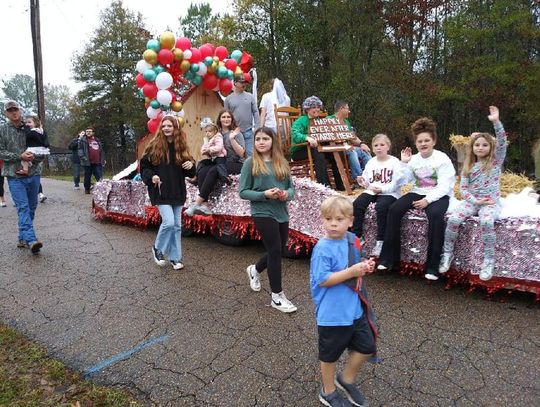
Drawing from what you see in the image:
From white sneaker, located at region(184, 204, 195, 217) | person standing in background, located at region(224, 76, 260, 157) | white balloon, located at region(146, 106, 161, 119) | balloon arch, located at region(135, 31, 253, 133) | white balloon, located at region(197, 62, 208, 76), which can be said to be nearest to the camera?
white sneaker, located at region(184, 204, 195, 217)

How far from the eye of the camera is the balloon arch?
738cm

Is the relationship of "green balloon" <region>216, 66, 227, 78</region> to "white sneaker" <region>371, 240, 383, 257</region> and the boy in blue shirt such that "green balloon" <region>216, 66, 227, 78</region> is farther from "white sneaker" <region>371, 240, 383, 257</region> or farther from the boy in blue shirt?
the boy in blue shirt

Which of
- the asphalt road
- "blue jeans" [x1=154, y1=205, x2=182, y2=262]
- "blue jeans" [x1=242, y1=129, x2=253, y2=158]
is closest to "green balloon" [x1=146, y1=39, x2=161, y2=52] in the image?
"blue jeans" [x1=242, y1=129, x2=253, y2=158]

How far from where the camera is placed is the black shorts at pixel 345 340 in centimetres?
231

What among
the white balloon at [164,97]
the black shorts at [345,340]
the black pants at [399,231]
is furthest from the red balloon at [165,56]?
the black shorts at [345,340]

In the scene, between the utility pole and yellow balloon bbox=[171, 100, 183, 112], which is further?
the utility pole

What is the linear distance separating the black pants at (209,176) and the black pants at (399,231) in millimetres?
2439

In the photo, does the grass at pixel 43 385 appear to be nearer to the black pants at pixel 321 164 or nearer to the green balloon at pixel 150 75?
the black pants at pixel 321 164

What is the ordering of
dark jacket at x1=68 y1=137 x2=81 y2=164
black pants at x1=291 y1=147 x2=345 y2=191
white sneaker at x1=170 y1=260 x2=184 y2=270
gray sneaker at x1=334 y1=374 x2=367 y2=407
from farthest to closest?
dark jacket at x1=68 y1=137 x2=81 y2=164
black pants at x1=291 y1=147 x2=345 y2=191
white sneaker at x1=170 y1=260 x2=184 y2=270
gray sneaker at x1=334 y1=374 x2=367 y2=407

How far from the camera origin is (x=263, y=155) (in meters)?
3.74

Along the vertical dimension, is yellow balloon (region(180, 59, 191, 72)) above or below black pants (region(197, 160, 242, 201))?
above

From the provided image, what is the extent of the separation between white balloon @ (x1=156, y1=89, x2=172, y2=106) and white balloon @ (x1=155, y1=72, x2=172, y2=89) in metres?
0.09

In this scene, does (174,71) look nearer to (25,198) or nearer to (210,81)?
(210,81)

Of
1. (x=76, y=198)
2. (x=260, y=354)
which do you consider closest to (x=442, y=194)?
(x=260, y=354)
